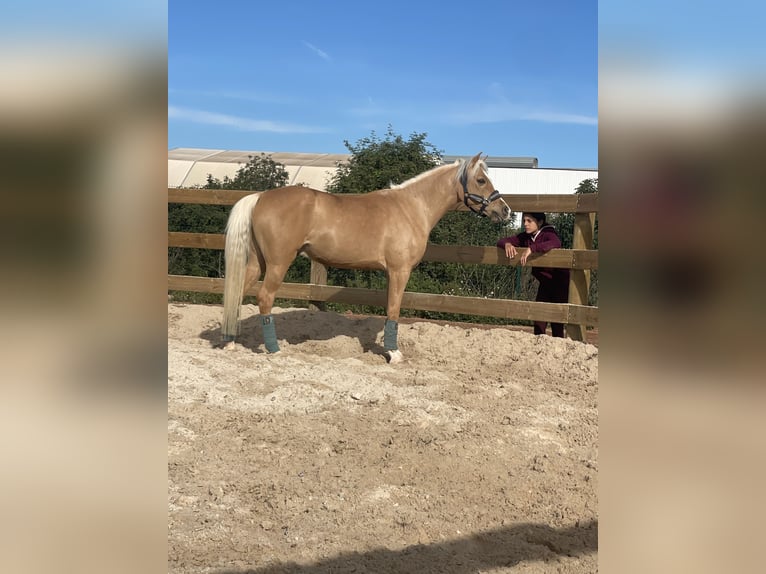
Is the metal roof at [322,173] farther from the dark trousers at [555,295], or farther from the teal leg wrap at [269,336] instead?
the teal leg wrap at [269,336]

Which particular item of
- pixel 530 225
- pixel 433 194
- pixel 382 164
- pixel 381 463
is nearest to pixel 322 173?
pixel 382 164

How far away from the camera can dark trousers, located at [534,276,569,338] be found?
240 inches

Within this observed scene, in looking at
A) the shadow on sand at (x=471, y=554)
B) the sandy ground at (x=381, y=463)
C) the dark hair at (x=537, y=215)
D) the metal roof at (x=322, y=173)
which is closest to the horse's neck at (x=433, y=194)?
the dark hair at (x=537, y=215)

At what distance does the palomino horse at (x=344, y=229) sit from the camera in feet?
16.9

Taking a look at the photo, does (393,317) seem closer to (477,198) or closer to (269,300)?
(269,300)

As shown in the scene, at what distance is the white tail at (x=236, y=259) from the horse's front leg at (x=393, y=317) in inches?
49.4

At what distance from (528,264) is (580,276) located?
493mm

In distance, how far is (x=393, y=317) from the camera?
535cm

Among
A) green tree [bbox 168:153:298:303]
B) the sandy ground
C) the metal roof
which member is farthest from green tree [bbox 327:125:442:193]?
the metal roof

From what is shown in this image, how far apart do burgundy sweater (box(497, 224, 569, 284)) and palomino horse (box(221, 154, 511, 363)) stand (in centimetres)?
51

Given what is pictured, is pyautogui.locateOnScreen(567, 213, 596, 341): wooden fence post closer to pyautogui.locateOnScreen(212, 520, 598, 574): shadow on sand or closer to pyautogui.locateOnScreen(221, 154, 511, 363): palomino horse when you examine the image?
pyautogui.locateOnScreen(221, 154, 511, 363): palomino horse
